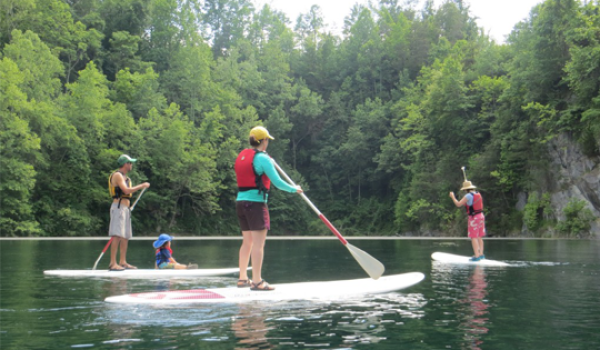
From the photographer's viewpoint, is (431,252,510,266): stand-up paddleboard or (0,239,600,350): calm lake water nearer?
(0,239,600,350): calm lake water

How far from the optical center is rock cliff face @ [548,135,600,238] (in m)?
31.8

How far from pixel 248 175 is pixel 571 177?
29.7 metres

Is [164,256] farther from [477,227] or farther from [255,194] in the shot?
[477,227]

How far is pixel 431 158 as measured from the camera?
46.2m

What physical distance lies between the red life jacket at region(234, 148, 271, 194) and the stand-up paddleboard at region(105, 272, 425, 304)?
1.20 meters

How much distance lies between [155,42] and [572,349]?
176 ft

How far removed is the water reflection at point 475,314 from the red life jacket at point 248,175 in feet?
8.77

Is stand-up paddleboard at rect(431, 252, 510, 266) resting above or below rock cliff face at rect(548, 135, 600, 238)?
A: below

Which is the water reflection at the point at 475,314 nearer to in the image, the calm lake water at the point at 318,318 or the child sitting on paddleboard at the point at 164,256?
the calm lake water at the point at 318,318

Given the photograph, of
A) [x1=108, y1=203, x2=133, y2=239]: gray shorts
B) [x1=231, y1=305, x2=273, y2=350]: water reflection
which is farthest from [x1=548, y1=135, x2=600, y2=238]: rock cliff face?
[x1=231, y1=305, x2=273, y2=350]: water reflection

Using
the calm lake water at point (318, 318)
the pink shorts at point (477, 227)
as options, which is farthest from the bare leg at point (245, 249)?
the pink shorts at point (477, 227)

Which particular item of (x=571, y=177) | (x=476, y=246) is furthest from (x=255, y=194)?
(x=571, y=177)

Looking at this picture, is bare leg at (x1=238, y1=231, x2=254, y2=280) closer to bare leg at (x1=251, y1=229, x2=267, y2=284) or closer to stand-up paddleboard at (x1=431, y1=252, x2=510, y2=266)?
bare leg at (x1=251, y1=229, x2=267, y2=284)

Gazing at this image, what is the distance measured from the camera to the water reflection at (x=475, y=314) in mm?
5227
